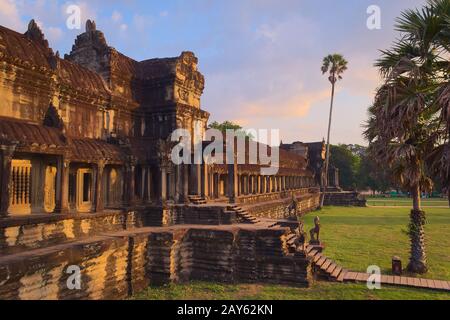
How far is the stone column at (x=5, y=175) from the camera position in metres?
8.97

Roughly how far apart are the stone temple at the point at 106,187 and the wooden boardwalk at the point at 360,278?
3.80 ft

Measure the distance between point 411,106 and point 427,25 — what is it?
209 centimetres

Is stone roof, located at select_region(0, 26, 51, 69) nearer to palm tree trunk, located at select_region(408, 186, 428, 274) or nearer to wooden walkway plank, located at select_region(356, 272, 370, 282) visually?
wooden walkway plank, located at select_region(356, 272, 370, 282)

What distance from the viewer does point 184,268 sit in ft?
41.9

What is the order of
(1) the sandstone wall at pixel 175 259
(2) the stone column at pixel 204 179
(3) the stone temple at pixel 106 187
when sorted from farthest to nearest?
(2) the stone column at pixel 204 179 < (1) the sandstone wall at pixel 175 259 < (3) the stone temple at pixel 106 187

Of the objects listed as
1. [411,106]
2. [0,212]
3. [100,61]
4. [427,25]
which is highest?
[100,61]

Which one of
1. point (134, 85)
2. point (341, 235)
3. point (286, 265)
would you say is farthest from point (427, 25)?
→ point (341, 235)

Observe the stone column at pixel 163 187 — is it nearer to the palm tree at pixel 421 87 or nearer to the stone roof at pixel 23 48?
the stone roof at pixel 23 48

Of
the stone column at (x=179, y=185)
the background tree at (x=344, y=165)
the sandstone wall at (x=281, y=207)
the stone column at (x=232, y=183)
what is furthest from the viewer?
the background tree at (x=344, y=165)

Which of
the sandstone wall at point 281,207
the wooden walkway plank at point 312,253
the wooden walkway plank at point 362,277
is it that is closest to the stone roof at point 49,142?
the wooden walkway plank at point 312,253

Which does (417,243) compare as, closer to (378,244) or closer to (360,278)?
(360,278)

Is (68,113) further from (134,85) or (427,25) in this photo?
(427,25)

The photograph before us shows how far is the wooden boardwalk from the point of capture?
11.4 metres

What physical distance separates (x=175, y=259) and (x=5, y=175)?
6.14 meters
